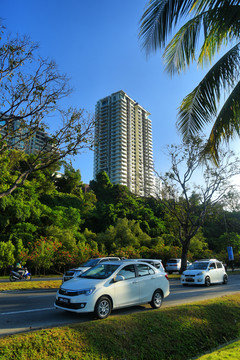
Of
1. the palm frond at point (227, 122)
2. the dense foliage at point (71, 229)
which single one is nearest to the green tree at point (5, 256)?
the dense foliage at point (71, 229)

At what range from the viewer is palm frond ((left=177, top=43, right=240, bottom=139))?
7.01m

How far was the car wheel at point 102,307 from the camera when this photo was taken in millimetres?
6898

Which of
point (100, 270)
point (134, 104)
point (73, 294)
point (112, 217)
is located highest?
point (134, 104)

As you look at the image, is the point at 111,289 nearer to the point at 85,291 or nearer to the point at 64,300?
the point at 85,291

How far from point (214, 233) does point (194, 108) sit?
55194 mm

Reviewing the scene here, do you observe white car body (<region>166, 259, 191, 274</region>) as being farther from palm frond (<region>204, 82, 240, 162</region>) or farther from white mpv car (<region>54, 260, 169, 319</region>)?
palm frond (<region>204, 82, 240, 162</region>)

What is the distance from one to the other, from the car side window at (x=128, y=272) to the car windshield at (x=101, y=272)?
226 mm

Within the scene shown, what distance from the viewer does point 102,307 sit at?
7062 millimetres

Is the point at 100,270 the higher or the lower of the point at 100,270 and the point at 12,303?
the higher

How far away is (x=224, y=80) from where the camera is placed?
705 centimetres

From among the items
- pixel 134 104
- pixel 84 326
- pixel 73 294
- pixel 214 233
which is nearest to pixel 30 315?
pixel 73 294

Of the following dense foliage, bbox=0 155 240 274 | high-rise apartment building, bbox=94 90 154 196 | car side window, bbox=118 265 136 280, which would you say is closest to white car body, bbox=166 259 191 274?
dense foliage, bbox=0 155 240 274

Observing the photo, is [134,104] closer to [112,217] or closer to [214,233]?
[214,233]

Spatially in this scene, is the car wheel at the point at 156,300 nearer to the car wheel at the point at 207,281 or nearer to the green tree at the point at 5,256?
the car wheel at the point at 207,281
